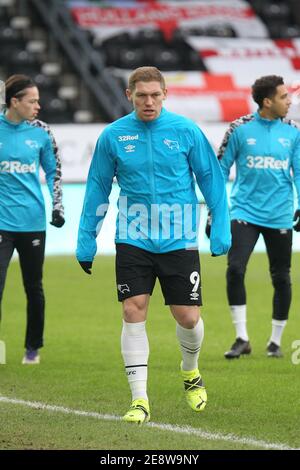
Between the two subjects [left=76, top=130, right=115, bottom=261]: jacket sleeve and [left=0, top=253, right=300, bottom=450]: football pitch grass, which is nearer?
[left=0, top=253, right=300, bottom=450]: football pitch grass

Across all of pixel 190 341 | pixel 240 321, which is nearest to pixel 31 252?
pixel 240 321

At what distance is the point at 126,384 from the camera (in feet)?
29.2

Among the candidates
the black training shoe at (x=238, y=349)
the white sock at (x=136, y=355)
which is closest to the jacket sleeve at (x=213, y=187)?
the white sock at (x=136, y=355)

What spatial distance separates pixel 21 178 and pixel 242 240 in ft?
6.14

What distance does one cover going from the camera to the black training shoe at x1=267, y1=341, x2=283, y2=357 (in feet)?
33.4

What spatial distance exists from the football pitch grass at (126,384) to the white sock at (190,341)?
1.02 ft

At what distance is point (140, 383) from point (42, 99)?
716 inches

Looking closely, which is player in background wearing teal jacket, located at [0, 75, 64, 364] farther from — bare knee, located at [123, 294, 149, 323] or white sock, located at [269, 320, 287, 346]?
bare knee, located at [123, 294, 149, 323]

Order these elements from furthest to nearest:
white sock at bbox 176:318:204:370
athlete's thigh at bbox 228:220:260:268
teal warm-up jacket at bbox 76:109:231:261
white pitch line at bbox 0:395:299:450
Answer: athlete's thigh at bbox 228:220:260:268 < white sock at bbox 176:318:204:370 < teal warm-up jacket at bbox 76:109:231:261 < white pitch line at bbox 0:395:299:450

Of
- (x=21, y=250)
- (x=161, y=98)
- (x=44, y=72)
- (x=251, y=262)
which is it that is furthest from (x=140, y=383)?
(x=44, y=72)

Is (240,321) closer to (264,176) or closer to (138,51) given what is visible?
(264,176)

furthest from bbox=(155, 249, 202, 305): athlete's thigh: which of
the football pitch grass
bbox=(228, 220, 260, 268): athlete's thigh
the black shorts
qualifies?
bbox=(228, 220, 260, 268): athlete's thigh

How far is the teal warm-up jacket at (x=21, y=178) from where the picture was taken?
379 inches

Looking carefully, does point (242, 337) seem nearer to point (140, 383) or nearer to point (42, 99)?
point (140, 383)
